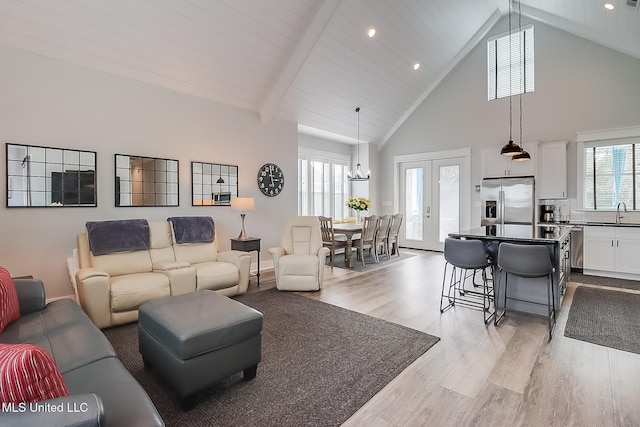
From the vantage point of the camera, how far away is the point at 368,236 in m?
6.23

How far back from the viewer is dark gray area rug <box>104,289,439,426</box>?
6.09 ft

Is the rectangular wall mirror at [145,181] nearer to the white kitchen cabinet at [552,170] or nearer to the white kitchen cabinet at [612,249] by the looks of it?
the white kitchen cabinet at [552,170]

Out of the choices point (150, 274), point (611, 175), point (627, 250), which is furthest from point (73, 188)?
point (611, 175)

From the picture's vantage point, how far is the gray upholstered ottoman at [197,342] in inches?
74.0

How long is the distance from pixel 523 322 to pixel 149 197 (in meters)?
4.84

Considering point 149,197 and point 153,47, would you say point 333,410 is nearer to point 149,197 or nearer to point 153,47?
point 149,197

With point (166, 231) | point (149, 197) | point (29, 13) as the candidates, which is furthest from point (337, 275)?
point (29, 13)

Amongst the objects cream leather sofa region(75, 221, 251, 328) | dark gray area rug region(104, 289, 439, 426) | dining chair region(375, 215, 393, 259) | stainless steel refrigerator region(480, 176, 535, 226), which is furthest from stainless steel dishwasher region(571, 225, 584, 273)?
cream leather sofa region(75, 221, 251, 328)

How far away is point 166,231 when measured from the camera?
4.13m

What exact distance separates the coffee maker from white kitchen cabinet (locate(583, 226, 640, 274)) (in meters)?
0.70

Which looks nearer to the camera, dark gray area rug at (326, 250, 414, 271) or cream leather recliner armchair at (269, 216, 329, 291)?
cream leather recliner armchair at (269, 216, 329, 291)

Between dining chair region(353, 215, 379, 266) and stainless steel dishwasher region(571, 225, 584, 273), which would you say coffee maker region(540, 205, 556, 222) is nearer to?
stainless steel dishwasher region(571, 225, 584, 273)

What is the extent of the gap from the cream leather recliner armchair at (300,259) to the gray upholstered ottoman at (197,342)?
1983 mm

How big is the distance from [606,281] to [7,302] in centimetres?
705
